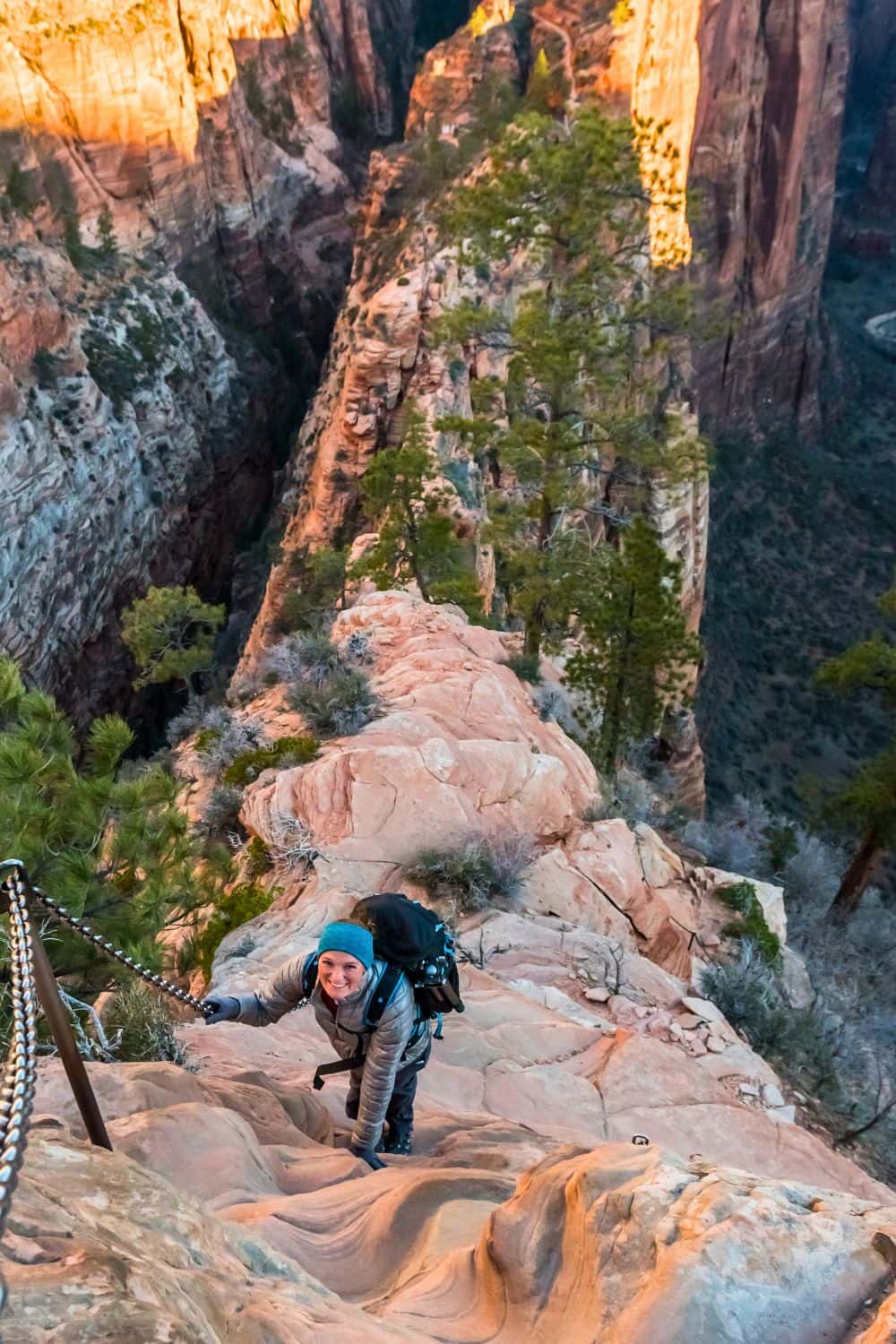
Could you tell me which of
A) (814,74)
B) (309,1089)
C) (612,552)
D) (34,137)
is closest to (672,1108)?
(309,1089)

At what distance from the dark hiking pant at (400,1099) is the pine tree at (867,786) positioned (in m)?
10.9

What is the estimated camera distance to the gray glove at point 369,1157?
Answer: 3613 mm

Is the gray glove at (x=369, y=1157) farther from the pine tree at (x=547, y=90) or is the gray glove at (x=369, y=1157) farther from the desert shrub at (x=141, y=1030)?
the pine tree at (x=547, y=90)

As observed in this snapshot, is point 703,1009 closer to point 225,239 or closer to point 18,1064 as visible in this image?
point 18,1064

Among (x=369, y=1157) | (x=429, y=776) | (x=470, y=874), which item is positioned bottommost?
(x=470, y=874)

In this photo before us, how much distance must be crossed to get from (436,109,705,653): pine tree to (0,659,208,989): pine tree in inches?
320

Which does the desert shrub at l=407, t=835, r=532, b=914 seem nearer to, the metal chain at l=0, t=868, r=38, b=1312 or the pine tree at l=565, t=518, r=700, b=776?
the metal chain at l=0, t=868, r=38, b=1312

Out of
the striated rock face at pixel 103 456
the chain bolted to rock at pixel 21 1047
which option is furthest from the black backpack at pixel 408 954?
the striated rock face at pixel 103 456

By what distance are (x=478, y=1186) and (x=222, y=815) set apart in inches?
195

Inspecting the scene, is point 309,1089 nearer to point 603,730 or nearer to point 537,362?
point 537,362

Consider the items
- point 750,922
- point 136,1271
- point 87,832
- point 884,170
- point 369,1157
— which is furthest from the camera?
point 884,170

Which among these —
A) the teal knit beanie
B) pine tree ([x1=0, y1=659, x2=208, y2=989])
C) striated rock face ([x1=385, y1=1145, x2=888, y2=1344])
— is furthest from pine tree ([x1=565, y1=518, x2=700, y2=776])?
striated rock face ([x1=385, y1=1145, x2=888, y2=1344])

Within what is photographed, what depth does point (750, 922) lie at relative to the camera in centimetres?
873

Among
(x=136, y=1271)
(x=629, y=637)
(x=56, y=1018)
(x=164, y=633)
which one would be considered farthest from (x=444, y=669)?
(x=164, y=633)
